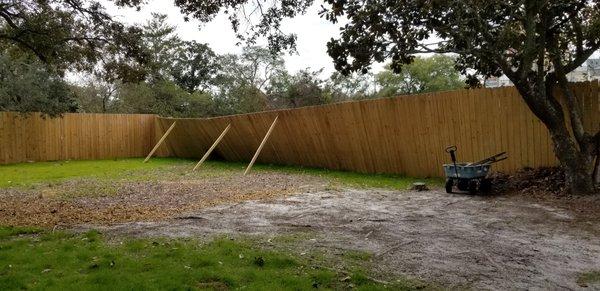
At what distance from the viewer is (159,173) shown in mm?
13633

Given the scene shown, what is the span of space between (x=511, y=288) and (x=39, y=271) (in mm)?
3736

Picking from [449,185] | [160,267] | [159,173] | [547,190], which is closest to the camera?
[160,267]

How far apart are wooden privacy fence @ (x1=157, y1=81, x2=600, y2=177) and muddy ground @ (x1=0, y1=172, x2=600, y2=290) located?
1.69 meters

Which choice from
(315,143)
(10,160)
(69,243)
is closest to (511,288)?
(69,243)

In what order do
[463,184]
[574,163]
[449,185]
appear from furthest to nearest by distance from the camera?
1. [449,185]
2. [463,184]
3. [574,163]

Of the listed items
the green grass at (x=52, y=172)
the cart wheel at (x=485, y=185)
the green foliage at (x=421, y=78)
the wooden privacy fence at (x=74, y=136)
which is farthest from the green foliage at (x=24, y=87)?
the green foliage at (x=421, y=78)

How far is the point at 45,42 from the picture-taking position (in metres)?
7.57

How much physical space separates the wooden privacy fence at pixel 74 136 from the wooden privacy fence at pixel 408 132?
6.43 meters

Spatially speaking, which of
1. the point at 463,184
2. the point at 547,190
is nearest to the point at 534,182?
the point at 547,190

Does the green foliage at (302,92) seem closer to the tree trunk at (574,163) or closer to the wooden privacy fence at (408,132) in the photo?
the wooden privacy fence at (408,132)

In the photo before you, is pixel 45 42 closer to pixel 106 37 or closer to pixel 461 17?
pixel 106 37

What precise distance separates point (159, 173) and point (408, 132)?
720 cm

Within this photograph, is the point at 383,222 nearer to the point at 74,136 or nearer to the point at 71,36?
the point at 71,36

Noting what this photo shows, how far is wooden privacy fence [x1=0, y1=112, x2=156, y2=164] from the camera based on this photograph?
1736cm
